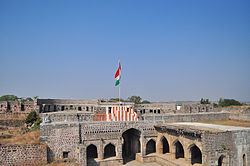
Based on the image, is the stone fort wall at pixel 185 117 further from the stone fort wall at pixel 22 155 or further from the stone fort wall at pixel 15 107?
the stone fort wall at pixel 15 107

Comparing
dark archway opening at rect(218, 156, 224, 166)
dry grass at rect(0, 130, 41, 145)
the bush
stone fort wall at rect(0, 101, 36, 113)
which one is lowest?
dark archway opening at rect(218, 156, 224, 166)

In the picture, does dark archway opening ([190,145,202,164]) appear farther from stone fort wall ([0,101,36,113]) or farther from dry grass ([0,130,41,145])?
stone fort wall ([0,101,36,113])

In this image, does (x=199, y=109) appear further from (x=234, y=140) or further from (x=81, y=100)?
(x=81, y=100)

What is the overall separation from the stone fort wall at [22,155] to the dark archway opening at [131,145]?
9826mm

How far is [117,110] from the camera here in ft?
89.0

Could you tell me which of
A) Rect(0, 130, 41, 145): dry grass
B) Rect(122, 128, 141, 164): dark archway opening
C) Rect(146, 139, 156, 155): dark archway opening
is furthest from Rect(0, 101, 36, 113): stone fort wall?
Rect(146, 139, 156, 155): dark archway opening

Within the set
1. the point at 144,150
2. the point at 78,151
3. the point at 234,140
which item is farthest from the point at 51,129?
the point at 234,140

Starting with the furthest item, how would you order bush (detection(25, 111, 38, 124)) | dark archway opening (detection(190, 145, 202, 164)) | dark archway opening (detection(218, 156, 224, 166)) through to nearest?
bush (detection(25, 111, 38, 124))
dark archway opening (detection(190, 145, 202, 164))
dark archway opening (detection(218, 156, 224, 166))

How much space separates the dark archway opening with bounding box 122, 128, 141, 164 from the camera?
92.8ft

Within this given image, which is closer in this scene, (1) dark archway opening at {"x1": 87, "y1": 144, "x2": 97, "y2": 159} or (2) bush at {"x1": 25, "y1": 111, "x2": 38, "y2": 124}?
(1) dark archway opening at {"x1": 87, "y1": 144, "x2": 97, "y2": 159}

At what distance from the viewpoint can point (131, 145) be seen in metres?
30.2

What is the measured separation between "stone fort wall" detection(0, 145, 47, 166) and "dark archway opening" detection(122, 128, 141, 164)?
9.83 meters

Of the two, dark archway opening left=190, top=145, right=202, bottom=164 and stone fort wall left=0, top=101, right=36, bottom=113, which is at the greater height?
stone fort wall left=0, top=101, right=36, bottom=113

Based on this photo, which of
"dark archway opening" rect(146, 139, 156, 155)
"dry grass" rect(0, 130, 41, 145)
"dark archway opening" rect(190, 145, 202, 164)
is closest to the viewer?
"dry grass" rect(0, 130, 41, 145)
